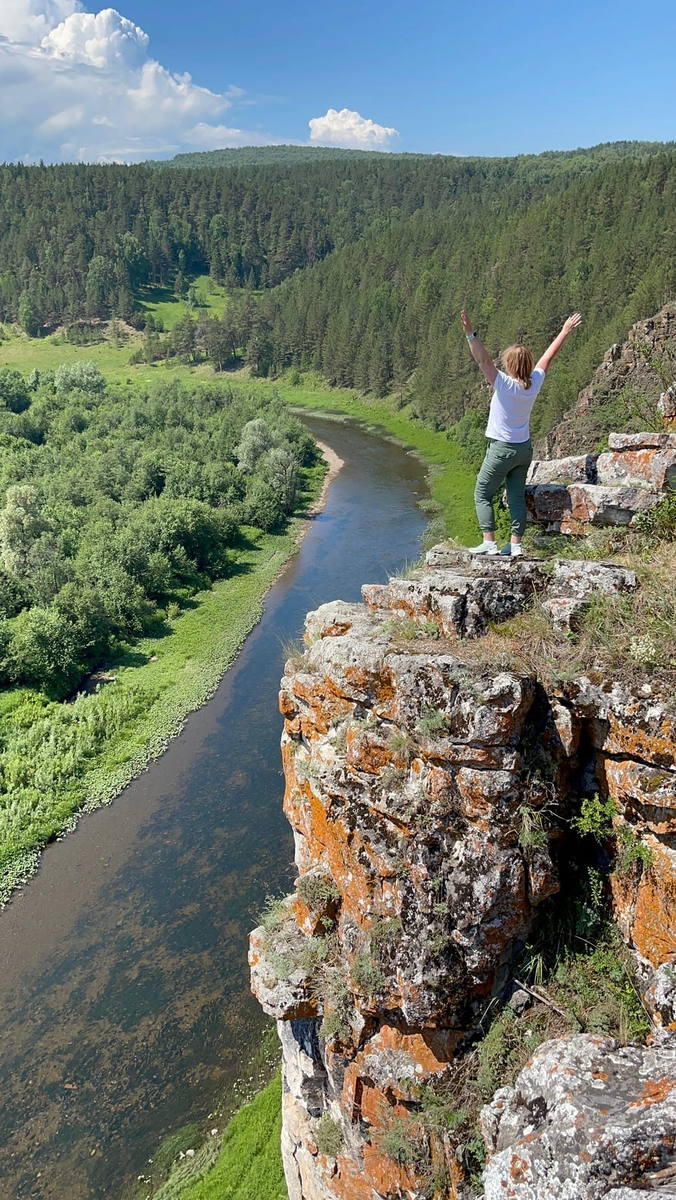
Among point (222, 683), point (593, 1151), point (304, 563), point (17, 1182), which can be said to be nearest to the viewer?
point (593, 1151)

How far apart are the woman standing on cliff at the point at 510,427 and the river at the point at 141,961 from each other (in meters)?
11.5

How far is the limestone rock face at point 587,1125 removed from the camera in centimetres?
475

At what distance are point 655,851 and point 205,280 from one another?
18037 cm

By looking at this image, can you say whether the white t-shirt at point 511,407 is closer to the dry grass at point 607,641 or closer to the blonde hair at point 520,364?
the blonde hair at point 520,364

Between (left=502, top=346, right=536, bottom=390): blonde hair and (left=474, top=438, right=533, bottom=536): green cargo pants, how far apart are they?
0.79m

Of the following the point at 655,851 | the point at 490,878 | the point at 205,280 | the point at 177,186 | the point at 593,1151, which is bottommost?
the point at 593,1151

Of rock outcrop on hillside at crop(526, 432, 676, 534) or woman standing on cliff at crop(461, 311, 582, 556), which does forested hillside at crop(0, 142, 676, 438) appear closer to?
rock outcrop on hillside at crop(526, 432, 676, 534)

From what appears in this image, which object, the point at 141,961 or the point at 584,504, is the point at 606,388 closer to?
the point at 584,504

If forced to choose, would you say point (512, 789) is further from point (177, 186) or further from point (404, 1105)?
point (177, 186)

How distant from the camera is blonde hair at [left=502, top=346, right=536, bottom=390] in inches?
329

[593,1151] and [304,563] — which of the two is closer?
[593,1151]

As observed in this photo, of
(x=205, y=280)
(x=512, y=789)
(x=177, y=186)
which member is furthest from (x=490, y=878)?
(x=177, y=186)

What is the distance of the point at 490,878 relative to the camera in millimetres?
6871

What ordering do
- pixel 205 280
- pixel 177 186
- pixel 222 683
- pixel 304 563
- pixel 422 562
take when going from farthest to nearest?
pixel 177 186
pixel 205 280
pixel 304 563
pixel 222 683
pixel 422 562
